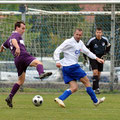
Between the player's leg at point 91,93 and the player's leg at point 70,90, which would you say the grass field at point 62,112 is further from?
the player's leg at point 70,90

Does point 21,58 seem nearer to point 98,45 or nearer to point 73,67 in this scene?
point 73,67

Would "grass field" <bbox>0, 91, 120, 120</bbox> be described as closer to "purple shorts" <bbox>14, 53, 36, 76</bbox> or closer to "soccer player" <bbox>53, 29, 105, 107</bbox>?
"soccer player" <bbox>53, 29, 105, 107</bbox>

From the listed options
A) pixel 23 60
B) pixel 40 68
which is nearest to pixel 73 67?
pixel 40 68

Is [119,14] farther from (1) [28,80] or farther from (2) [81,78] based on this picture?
(2) [81,78]

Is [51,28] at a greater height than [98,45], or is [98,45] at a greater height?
[51,28]

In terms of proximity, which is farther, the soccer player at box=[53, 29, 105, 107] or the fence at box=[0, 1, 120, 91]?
the fence at box=[0, 1, 120, 91]

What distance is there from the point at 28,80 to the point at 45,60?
4.04ft

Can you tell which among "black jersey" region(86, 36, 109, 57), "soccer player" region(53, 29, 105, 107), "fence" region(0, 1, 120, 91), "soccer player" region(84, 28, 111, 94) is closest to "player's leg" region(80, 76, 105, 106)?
"soccer player" region(53, 29, 105, 107)

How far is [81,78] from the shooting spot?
358 inches

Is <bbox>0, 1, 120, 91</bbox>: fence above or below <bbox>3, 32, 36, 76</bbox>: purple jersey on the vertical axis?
below

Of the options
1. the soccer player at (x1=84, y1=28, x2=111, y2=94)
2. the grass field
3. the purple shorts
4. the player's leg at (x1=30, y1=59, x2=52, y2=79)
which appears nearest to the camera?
the grass field

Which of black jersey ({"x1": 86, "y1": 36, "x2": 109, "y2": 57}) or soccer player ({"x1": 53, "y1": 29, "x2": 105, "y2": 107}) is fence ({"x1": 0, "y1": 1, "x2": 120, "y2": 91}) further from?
soccer player ({"x1": 53, "y1": 29, "x2": 105, "y2": 107})

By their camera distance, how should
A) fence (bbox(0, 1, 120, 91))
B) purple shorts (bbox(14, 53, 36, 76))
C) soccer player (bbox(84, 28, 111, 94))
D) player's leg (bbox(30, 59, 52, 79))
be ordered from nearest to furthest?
player's leg (bbox(30, 59, 52, 79))
purple shorts (bbox(14, 53, 36, 76))
soccer player (bbox(84, 28, 111, 94))
fence (bbox(0, 1, 120, 91))

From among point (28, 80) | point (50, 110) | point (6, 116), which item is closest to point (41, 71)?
point (50, 110)
